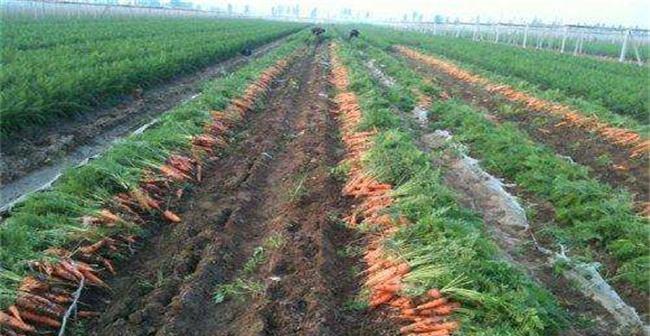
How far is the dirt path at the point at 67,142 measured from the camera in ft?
28.7

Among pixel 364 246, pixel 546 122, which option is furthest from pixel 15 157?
pixel 546 122

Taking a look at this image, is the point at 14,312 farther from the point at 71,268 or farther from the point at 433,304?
the point at 433,304

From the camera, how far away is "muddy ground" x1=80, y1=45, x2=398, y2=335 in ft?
17.0

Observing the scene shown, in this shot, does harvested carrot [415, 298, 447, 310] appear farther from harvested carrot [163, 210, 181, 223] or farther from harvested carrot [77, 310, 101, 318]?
harvested carrot [163, 210, 181, 223]

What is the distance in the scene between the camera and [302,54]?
99.9ft

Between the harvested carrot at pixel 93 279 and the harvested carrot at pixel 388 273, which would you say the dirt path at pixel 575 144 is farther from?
the harvested carrot at pixel 93 279

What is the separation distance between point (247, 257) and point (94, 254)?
5.37 feet

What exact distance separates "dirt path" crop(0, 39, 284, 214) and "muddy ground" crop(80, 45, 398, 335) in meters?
2.54

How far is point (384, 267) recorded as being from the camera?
593 centimetres

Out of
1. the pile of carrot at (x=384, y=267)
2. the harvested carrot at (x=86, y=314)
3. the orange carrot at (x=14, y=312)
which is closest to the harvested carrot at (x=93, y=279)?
the harvested carrot at (x=86, y=314)

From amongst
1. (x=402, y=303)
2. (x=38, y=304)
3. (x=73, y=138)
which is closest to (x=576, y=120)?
(x=402, y=303)

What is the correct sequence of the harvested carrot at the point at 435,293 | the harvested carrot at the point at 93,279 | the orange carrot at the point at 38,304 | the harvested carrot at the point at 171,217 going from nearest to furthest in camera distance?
the orange carrot at the point at 38,304 → the harvested carrot at the point at 435,293 → the harvested carrot at the point at 93,279 → the harvested carrot at the point at 171,217

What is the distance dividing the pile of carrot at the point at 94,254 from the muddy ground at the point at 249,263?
0.82 ft

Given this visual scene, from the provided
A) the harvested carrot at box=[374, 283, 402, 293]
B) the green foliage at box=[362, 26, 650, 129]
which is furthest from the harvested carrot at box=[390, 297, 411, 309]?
the green foliage at box=[362, 26, 650, 129]
